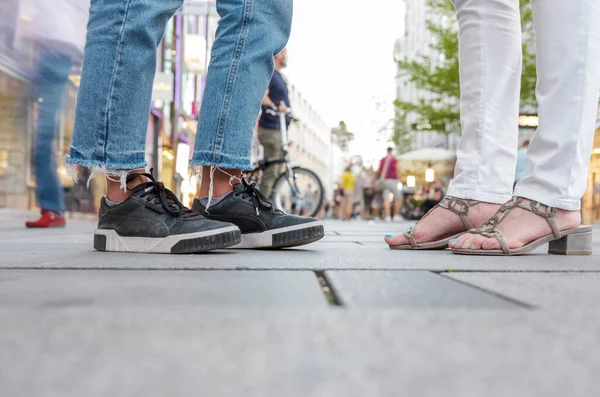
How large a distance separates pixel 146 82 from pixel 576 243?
1.43 metres

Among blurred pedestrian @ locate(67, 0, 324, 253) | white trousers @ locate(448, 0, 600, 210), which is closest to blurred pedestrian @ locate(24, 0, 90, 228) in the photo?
blurred pedestrian @ locate(67, 0, 324, 253)

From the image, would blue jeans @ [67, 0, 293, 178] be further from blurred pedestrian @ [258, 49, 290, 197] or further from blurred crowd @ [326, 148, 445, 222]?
blurred crowd @ [326, 148, 445, 222]

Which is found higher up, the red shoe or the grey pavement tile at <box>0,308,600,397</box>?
the grey pavement tile at <box>0,308,600,397</box>

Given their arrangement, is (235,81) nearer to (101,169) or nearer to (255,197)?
(255,197)

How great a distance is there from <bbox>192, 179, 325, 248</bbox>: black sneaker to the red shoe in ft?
8.99

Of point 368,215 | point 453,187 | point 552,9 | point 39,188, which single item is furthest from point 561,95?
point 368,215

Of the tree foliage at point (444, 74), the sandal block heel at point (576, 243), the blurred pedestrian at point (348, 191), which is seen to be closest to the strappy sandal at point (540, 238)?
the sandal block heel at point (576, 243)

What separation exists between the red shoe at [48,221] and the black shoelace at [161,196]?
281 cm

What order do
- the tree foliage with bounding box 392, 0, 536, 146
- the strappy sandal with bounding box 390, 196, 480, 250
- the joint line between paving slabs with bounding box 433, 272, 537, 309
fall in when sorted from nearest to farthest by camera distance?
the joint line between paving slabs with bounding box 433, 272, 537, 309 < the strappy sandal with bounding box 390, 196, 480, 250 < the tree foliage with bounding box 392, 0, 536, 146

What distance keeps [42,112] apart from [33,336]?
4202 millimetres

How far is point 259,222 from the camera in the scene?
208 centimetres

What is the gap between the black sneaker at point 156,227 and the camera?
182cm

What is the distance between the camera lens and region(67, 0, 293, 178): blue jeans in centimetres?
185

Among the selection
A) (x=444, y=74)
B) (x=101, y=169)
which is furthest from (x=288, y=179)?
(x=444, y=74)
